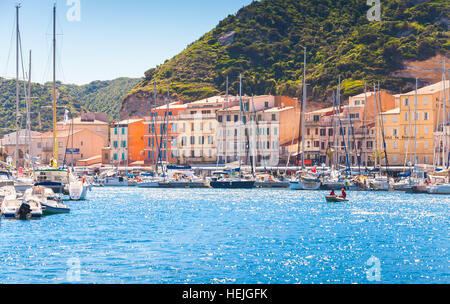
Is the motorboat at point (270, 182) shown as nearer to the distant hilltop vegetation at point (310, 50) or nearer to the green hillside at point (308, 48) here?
the green hillside at point (308, 48)

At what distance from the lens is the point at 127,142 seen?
111 meters

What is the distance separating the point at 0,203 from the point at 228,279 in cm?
2367

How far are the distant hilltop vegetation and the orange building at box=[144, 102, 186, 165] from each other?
23.9 metres

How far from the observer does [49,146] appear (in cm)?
11394

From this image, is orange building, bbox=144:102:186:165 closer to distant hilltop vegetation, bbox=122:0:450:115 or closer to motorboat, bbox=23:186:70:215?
distant hilltop vegetation, bbox=122:0:450:115

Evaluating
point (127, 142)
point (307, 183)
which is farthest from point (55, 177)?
point (127, 142)

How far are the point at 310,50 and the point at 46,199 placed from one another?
371 ft

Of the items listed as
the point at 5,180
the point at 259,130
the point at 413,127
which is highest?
the point at 413,127

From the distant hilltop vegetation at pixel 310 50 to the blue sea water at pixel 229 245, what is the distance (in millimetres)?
75833

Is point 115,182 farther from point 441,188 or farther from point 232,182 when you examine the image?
point 441,188

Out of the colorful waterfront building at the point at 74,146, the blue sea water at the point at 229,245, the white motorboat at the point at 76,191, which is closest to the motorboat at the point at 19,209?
the blue sea water at the point at 229,245

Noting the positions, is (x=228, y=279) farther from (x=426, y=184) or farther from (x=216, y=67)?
(x=216, y=67)

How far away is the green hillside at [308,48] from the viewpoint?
124 m
